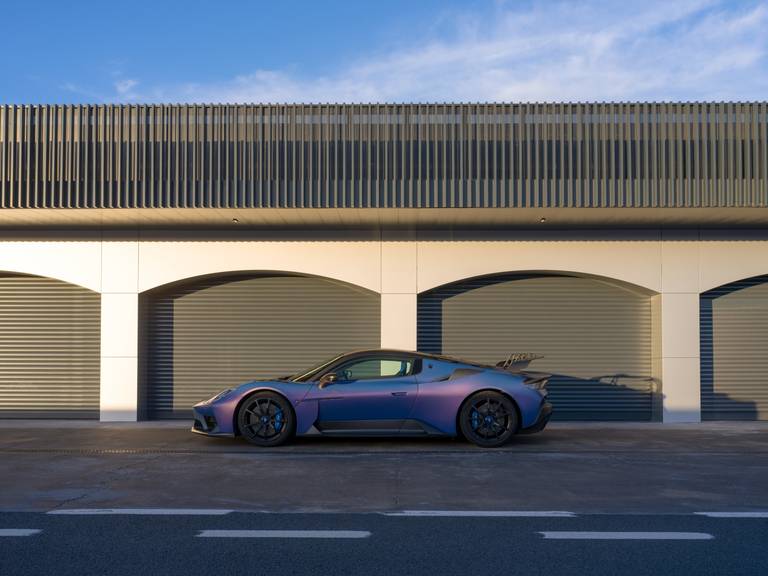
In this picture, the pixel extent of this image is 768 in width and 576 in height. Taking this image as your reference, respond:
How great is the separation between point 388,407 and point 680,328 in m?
5.99

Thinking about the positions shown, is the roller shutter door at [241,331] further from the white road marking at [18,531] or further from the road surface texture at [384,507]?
the white road marking at [18,531]

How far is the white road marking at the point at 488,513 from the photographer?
6.23m

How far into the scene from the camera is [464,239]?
13.6m

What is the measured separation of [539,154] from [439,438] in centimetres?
442

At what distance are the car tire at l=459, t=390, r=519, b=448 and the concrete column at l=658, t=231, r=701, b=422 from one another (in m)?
4.55

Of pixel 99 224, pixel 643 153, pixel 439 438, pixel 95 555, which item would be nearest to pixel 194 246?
pixel 99 224

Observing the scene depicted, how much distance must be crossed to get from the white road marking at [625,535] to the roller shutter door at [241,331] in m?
8.40

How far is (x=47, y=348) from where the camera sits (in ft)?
45.8

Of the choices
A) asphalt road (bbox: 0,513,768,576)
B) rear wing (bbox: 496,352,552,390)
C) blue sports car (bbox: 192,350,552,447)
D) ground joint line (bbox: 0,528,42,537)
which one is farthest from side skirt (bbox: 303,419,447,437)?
ground joint line (bbox: 0,528,42,537)

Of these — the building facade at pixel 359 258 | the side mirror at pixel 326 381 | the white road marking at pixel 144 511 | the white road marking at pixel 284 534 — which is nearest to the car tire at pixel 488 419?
→ the side mirror at pixel 326 381

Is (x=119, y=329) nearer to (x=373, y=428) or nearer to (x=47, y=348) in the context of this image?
(x=47, y=348)

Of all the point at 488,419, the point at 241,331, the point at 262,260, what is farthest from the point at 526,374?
the point at 241,331

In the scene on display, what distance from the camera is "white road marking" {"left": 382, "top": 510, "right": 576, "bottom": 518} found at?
6.23 metres

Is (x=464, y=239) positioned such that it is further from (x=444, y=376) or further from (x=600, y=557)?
(x=600, y=557)
